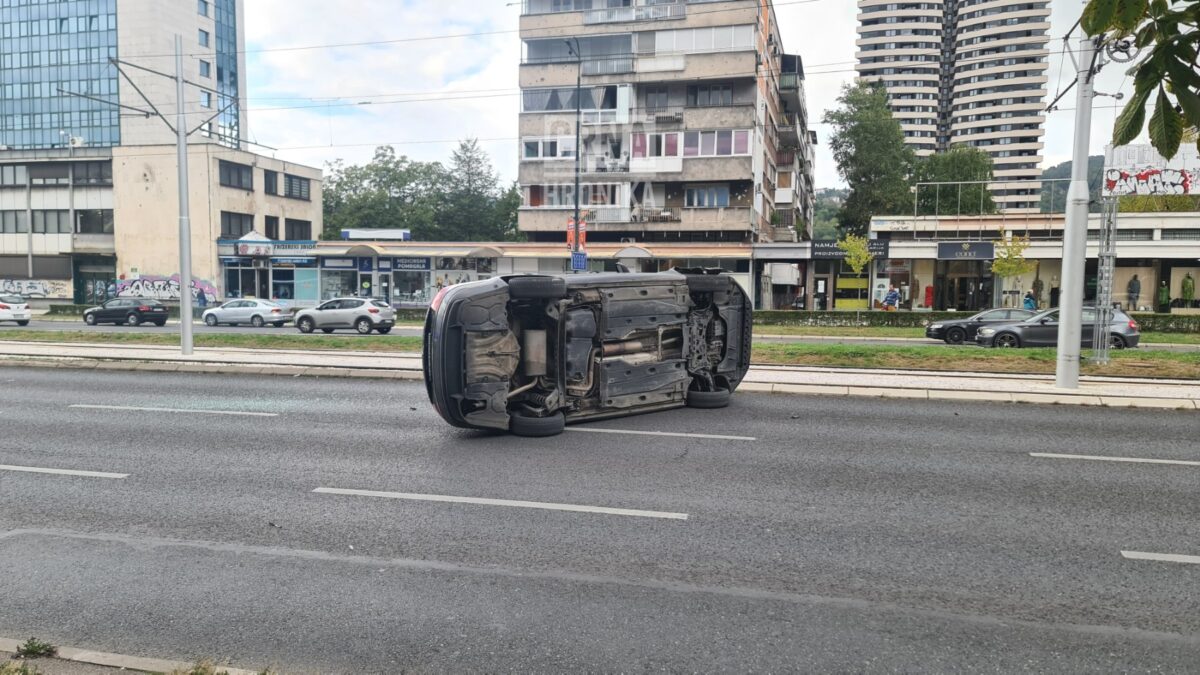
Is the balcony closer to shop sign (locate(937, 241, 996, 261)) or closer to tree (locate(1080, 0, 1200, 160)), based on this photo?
shop sign (locate(937, 241, 996, 261))

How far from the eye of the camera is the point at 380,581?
477 cm

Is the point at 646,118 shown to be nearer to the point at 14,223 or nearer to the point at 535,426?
the point at 535,426

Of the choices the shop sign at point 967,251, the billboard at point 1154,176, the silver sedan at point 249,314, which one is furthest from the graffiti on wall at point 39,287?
the billboard at point 1154,176

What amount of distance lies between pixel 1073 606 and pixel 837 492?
249cm

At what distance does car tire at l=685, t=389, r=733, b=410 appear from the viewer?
11.0 metres

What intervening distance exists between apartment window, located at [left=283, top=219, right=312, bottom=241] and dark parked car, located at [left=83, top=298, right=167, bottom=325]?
73.9ft

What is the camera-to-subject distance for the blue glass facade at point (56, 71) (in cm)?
7125

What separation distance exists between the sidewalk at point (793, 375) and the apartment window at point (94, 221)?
123ft

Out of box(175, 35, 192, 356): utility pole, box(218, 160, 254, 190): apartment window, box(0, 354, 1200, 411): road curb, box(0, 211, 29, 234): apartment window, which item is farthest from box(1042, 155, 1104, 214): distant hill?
box(0, 211, 29, 234): apartment window

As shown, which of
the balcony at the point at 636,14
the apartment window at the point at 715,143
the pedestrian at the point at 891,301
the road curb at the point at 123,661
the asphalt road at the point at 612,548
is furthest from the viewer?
the balcony at the point at 636,14

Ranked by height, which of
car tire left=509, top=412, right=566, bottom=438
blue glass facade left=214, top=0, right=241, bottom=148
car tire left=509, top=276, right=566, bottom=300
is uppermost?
blue glass facade left=214, top=0, right=241, bottom=148

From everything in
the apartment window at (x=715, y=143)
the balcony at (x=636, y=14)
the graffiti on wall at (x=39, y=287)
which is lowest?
the graffiti on wall at (x=39, y=287)

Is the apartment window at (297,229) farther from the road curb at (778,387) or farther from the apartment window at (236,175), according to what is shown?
the road curb at (778,387)

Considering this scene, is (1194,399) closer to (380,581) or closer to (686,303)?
(686,303)
